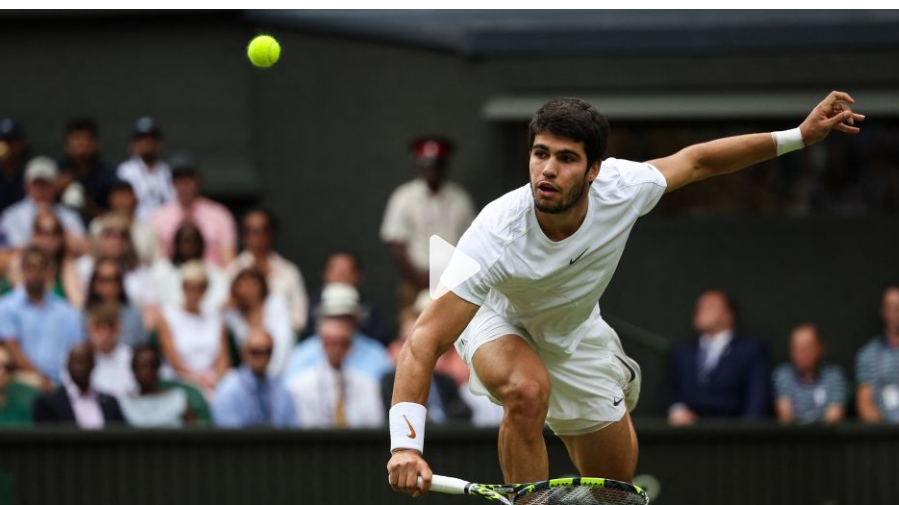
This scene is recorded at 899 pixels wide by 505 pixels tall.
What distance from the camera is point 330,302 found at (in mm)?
11883

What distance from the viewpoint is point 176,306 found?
12.2m

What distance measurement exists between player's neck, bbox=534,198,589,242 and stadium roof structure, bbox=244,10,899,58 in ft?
23.8

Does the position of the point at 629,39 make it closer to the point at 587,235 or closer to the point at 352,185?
the point at 352,185

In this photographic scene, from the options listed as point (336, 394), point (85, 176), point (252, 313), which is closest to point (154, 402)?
point (252, 313)

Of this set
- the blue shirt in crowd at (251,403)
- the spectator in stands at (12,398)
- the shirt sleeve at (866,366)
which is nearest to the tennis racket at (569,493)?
the blue shirt in crowd at (251,403)

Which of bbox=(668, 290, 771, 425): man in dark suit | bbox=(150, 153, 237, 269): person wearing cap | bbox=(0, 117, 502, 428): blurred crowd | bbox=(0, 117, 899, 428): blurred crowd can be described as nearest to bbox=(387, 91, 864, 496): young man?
bbox=(0, 117, 899, 428): blurred crowd

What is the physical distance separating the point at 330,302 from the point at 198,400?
1144mm

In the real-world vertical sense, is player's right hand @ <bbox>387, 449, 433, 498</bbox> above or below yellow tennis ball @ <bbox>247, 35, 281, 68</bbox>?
below

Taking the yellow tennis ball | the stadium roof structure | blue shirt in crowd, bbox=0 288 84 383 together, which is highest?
the stadium roof structure

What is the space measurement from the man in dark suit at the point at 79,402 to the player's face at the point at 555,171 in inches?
202

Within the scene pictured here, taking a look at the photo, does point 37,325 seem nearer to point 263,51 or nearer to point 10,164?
point 10,164

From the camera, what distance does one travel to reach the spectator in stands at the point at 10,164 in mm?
13195

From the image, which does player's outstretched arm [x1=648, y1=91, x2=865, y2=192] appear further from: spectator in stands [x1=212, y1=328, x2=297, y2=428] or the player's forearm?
spectator in stands [x1=212, y1=328, x2=297, y2=428]

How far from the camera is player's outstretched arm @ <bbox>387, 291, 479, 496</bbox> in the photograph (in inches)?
257
